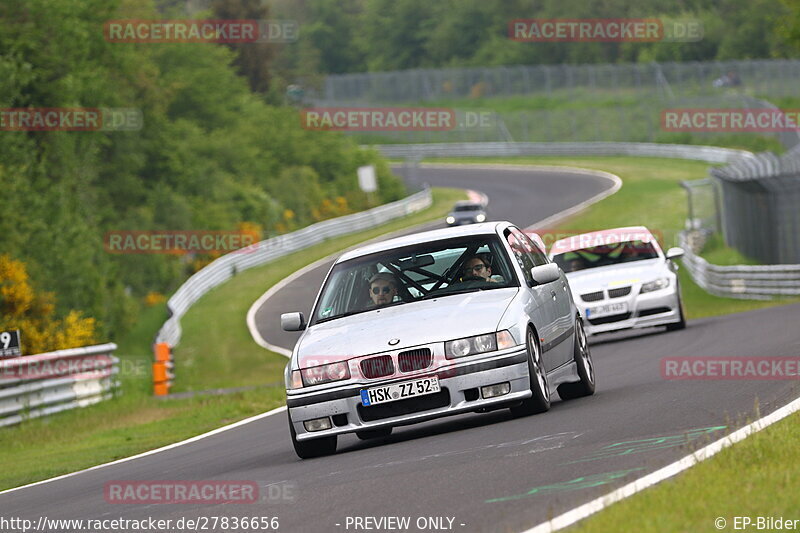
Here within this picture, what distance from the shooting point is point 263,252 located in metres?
53.8

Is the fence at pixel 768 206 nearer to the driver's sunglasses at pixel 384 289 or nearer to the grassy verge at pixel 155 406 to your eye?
the grassy verge at pixel 155 406

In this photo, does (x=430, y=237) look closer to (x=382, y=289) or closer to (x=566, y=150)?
(x=382, y=289)

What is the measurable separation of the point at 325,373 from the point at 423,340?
0.75 meters

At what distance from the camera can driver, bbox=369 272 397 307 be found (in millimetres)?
11578

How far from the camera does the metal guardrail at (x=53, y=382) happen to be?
2044 cm

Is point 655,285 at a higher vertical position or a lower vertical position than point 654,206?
lower

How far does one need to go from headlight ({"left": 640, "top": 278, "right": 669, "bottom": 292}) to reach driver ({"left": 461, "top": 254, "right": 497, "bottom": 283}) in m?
9.43

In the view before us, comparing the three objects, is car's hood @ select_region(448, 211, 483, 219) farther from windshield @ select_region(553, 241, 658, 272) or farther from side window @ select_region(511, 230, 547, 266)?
side window @ select_region(511, 230, 547, 266)

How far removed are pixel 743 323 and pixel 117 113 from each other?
42.4 m

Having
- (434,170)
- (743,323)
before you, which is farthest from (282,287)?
(434,170)

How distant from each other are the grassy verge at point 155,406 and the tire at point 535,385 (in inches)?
184

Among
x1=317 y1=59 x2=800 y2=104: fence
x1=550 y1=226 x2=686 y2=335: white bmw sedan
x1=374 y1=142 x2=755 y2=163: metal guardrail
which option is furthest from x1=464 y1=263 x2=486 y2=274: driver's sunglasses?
x1=317 y1=59 x2=800 y2=104: fence

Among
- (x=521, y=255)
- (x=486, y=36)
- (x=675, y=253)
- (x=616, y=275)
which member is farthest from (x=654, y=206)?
(x=486, y=36)

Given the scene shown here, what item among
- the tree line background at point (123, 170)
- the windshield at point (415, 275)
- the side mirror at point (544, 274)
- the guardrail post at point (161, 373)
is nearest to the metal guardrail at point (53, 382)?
the guardrail post at point (161, 373)
